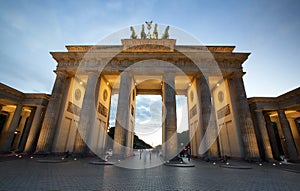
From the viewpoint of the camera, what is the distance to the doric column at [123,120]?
15.1 metres

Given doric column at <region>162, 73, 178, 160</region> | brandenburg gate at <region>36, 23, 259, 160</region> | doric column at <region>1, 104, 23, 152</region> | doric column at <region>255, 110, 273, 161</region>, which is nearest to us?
doric column at <region>162, 73, 178, 160</region>

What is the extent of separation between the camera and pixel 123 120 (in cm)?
1605

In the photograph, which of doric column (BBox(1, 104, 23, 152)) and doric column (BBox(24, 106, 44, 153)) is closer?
doric column (BBox(24, 106, 44, 153))

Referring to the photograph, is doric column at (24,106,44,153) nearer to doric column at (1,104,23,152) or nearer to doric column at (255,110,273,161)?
doric column at (1,104,23,152)

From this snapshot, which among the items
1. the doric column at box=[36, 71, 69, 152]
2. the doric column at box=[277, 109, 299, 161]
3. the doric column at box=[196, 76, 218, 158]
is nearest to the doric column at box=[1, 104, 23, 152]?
the doric column at box=[36, 71, 69, 152]

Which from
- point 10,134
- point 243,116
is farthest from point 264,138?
point 10,134

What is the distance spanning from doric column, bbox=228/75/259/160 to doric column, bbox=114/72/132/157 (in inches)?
533

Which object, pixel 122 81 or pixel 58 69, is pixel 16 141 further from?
pixel 122 81

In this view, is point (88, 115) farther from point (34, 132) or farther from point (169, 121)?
point (169, 121)

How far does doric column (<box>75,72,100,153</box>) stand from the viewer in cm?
1600

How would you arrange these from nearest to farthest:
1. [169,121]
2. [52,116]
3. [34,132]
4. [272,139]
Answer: [169,121] < [52,116] < [34,132] < [272,139]

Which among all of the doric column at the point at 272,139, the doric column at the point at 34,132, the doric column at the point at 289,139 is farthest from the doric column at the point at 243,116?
the doric column at the point at 34,132

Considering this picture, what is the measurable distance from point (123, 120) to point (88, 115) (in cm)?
453

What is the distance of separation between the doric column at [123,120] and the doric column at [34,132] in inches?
409
